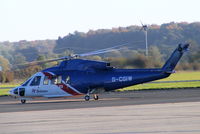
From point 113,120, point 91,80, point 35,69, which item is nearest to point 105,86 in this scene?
point 91,80

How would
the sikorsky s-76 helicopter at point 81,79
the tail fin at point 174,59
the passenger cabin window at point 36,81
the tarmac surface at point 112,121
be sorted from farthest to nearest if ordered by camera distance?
the passenger cabin window at point 36,81
the sikorsky s-76 helicopter at point 81,79
the tail fin at point 174,59
the tarmac surface at point 112,121

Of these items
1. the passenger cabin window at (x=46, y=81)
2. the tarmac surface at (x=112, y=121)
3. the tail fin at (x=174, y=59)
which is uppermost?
the tail fin at (x=174, y=59)

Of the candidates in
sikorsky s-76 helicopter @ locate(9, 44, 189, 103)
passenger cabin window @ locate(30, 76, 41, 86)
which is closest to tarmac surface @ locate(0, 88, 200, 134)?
sikorsky s-76 helicopter @ locate(9, 44, 189, 103)

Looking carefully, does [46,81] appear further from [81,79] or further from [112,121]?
[112,121]

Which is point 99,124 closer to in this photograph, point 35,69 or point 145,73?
point 145,73

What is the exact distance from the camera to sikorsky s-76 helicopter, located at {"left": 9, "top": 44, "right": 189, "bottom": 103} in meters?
29.5

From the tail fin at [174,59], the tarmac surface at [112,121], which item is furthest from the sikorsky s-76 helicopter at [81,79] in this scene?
the tarmac surface at [112,121]

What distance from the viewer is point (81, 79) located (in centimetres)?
3039

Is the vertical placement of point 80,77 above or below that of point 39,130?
above

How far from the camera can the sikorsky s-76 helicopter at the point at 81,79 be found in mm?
29547

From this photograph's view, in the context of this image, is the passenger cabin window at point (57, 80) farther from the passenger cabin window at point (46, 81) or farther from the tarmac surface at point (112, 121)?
the tarmac surface at point (112, 121)

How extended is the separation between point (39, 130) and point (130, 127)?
9.34 ft

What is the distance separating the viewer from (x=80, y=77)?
30422 millimetres

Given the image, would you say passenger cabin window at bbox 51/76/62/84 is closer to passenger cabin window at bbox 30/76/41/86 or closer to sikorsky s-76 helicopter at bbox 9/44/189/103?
sikorsky s-76 helicopter at bbox 9/44/189/103
